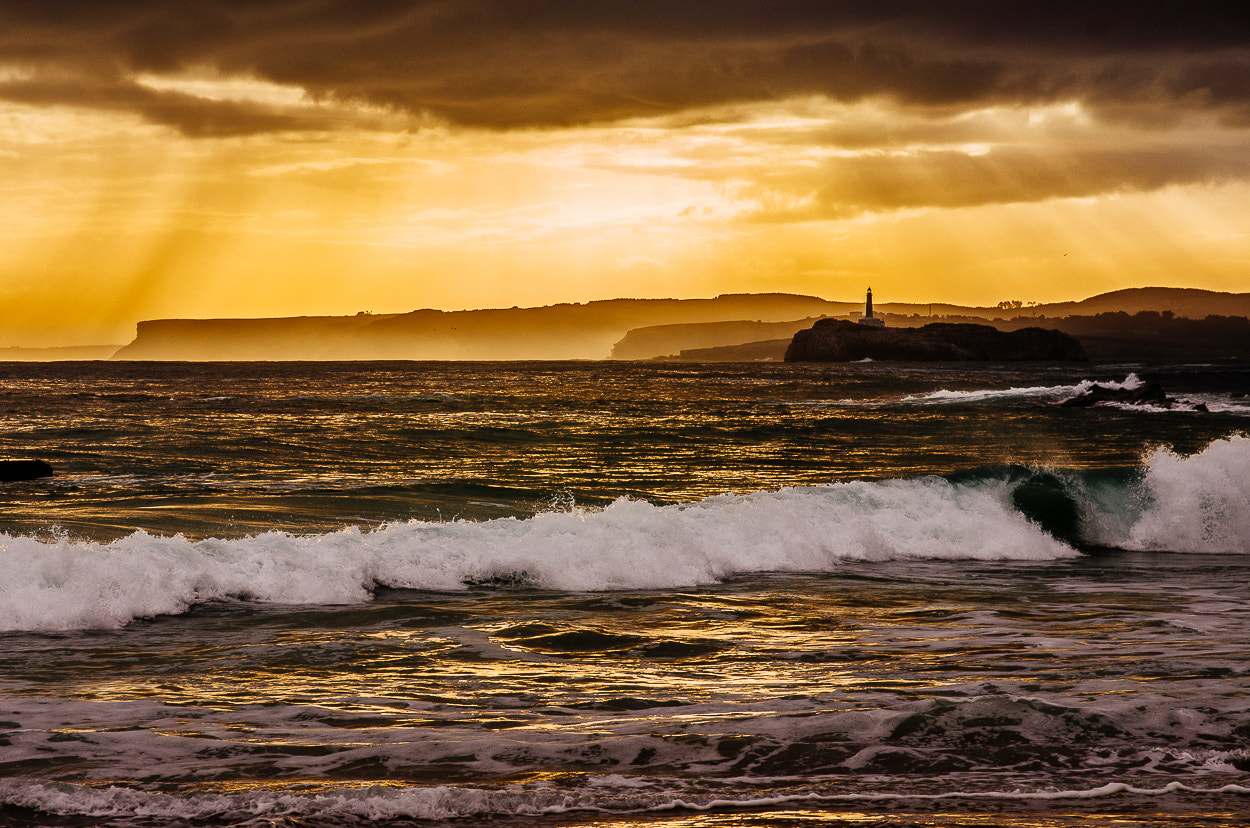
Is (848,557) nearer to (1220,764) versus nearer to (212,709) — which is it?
(1220,764)

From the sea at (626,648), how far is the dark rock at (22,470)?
73 cm

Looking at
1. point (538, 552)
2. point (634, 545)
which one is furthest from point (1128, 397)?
point (538, 552)

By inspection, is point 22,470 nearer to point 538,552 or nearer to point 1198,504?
point 538,552

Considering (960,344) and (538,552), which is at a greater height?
(960,344)

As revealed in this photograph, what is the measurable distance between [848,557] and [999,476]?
6.91 m

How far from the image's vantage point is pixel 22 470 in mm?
23016

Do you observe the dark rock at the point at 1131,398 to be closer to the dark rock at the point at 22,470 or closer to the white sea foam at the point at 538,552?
the white sea foam at the point at 538,552

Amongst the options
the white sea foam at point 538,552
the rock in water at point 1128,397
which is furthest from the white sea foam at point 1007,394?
the white sea foam at point 538,552

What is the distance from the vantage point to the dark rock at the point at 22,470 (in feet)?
74.3

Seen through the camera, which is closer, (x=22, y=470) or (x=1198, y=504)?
(x=1198, y=504)

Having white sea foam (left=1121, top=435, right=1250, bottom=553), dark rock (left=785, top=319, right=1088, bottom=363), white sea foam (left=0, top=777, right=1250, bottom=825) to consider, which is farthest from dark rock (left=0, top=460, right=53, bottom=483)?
dark rock (left=785, top=319, right=1088, bottom=363)

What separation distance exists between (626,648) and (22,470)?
1852 cm

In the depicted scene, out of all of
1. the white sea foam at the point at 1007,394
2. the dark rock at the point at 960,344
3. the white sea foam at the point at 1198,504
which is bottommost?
the white sea foam at the point at 1198,504

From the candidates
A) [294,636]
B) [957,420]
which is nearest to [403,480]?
[294,636]
